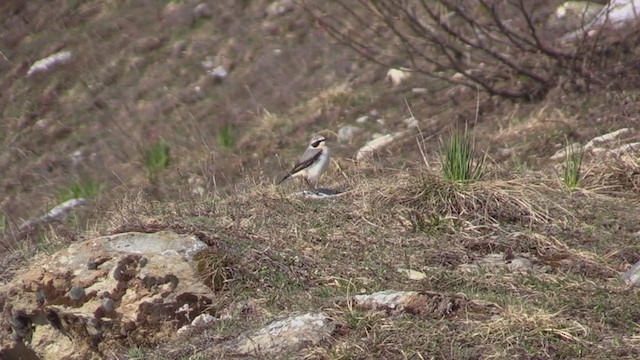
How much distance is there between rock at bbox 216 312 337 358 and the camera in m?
5.14

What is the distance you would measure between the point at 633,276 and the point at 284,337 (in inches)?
72.7

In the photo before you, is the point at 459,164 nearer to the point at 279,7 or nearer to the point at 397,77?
the point at 397,77

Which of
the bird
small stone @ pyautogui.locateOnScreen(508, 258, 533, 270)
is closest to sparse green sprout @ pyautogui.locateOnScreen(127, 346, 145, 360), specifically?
small stone @ pyautogui.locateOnScreen(508, 258, 533, 270)

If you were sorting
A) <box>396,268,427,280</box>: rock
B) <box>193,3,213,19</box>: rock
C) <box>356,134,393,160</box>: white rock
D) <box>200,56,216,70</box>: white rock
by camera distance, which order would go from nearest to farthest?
<box>396,268,427,280</box>: rock < <box>356,134,393,160</box>: white rock < <box>200,56,216,70</box>: white rock < <box>193,3,213,19</box>: rock

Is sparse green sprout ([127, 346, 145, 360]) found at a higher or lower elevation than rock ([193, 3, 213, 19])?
higher

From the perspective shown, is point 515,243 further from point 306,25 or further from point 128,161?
point 306,25

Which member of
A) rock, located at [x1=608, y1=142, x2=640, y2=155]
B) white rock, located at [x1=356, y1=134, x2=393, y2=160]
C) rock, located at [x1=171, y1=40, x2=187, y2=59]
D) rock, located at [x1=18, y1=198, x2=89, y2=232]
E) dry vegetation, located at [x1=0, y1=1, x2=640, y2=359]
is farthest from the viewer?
rock, located at [x1=171, y1=40, x2=187, y2=59]

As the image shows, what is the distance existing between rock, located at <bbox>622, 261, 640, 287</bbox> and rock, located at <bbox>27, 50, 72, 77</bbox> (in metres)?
10.5

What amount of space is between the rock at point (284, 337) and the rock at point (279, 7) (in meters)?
9.60

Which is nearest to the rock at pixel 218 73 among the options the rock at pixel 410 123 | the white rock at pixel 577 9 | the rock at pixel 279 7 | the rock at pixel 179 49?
the rock at pixel 179 49

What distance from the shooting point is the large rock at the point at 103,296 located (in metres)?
5.79

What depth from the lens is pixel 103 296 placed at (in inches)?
230

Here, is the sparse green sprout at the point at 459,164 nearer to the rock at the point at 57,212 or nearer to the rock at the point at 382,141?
the rock at the point at 382,141

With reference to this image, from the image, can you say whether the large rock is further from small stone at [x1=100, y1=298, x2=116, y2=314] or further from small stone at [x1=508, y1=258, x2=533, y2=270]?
small stone at [x1=508, y1=258, x2=533, y2=270]
